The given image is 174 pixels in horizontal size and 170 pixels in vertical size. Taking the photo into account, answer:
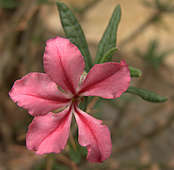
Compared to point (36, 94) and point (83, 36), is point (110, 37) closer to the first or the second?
point (83, 36)

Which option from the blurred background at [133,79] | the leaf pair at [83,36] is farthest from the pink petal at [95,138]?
the blurred background at [133,79]

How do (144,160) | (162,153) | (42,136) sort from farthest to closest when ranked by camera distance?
(162,153)
(144,160)
(42,136)

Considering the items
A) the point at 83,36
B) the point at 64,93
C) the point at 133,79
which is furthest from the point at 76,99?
the point at 133,79

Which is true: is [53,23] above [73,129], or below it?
below

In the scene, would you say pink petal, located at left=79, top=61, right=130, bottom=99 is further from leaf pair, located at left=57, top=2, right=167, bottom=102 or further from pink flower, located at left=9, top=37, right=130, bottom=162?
leaf pair, located at left=57, top=2, right=167, bottom=102

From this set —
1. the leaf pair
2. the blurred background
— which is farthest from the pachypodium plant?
the blurred background

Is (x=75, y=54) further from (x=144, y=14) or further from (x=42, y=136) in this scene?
(x=144, y=14)

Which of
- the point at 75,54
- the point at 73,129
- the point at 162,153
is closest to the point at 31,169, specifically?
the point at 73,129
